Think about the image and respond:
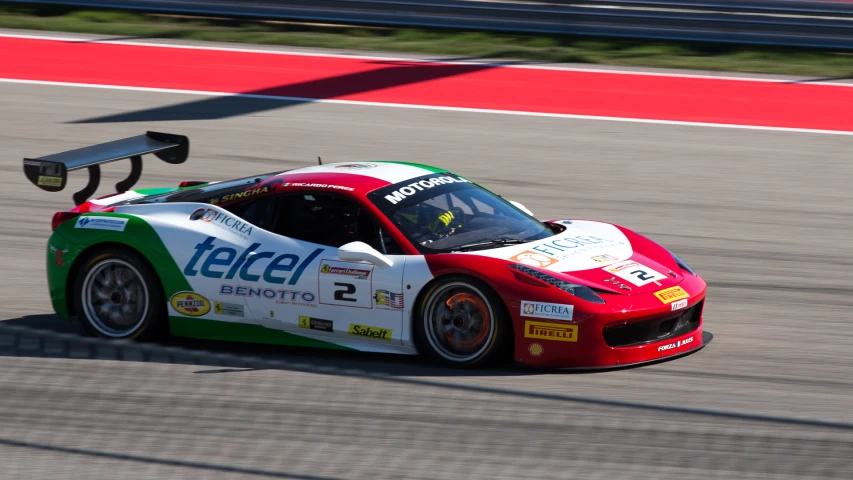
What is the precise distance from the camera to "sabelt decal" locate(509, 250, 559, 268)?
6926mm

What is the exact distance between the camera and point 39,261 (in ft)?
31.5

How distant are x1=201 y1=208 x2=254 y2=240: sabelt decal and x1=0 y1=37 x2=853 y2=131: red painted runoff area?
7.96 meters

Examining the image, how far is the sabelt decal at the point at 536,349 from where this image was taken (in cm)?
675

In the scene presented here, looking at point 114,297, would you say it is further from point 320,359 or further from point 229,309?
point 320,359

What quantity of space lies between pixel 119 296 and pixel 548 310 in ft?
9.37

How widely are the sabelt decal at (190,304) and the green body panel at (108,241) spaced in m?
0.04

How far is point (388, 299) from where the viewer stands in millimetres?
6996

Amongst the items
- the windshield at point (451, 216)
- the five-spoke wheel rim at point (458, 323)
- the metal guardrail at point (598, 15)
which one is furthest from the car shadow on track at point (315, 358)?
the metal guardrail at point (598, 15)

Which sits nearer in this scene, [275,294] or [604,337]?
[604,337]

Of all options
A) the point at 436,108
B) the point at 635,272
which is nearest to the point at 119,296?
the point at 635,272

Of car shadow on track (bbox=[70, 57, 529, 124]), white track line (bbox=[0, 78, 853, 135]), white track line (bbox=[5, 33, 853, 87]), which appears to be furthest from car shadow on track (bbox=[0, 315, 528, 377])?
white track line (bbox=[5, 33, 853, 87])

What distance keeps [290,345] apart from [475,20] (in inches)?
477

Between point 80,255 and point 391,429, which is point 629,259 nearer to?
point 391,429

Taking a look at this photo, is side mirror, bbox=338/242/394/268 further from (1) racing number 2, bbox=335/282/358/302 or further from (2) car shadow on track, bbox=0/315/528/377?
(2) car shadow on track, bbox=0/315/528/377
